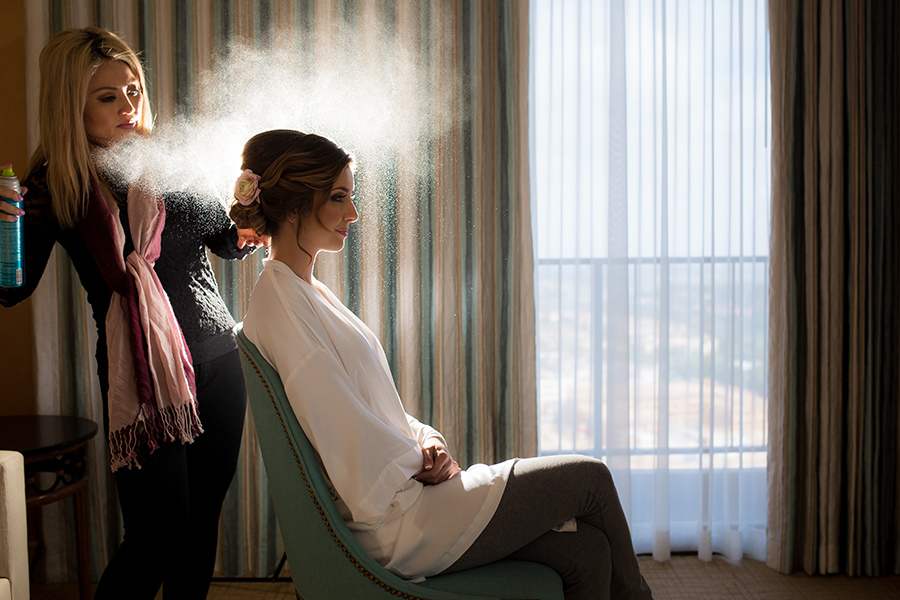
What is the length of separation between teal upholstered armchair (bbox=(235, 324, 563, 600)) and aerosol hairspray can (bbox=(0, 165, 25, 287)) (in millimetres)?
617

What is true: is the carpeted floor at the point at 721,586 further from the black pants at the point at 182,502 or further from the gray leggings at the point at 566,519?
the gray leggings at the point at 566,519

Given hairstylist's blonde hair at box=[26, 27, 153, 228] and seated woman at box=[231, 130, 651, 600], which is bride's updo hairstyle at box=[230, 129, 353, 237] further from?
hairstylist's blonde hair at box=[26, 27, 153, 228]

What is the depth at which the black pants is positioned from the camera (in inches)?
56.4

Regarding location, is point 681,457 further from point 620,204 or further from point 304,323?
point 304,323

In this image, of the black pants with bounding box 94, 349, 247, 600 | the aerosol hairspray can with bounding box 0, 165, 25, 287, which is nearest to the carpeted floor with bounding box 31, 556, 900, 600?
A: the black pants with bounding box 94, 349, 247, 600

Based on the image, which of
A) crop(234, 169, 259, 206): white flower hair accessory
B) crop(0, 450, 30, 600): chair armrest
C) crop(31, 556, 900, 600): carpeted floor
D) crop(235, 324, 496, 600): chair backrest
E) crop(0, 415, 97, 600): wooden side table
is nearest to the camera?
crop(235, 324, 496, 600): chair backrest

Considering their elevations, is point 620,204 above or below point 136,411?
above

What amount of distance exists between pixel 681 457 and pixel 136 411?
193 cm

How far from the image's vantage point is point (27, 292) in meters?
1.48

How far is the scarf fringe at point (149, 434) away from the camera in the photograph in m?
1.42

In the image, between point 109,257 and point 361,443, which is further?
point 109,257

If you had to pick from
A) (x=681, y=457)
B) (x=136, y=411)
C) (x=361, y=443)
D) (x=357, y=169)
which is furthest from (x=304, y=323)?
(x=681, y=457)

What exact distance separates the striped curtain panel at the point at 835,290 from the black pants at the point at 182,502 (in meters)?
1.94

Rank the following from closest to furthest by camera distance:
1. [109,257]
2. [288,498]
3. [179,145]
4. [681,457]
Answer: [288,498] → [109,257] → [179,145] → [681,457]
